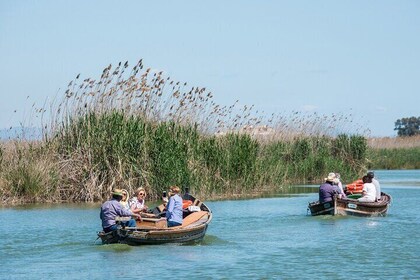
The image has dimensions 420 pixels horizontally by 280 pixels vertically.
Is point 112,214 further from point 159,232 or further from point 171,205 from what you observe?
point 171,205

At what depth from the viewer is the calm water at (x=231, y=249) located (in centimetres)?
1733

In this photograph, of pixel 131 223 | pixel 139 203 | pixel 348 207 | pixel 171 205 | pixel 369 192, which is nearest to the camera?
pixel 131 223

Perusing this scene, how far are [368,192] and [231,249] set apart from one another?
8553 mm

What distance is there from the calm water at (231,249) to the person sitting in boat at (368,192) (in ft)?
2.39

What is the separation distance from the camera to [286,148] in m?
43.6

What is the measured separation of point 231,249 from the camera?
66.4 ft

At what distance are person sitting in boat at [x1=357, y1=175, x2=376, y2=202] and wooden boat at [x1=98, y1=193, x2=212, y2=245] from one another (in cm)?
713

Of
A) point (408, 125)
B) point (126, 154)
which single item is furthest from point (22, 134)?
point (408, 125)

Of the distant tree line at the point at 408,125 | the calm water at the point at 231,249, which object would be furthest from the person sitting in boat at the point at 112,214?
the distant tree line at the point at 408,125

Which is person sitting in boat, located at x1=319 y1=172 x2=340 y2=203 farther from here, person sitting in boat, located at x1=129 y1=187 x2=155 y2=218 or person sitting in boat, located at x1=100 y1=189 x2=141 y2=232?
person sitting in boat, located at x1=100 y1=189 x2=141 y2=232

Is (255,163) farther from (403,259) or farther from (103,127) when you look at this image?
(403,259)

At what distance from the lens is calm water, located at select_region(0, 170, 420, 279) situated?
17.3 m

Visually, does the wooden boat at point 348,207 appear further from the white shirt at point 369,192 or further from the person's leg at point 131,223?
the person's leg at point 131,223

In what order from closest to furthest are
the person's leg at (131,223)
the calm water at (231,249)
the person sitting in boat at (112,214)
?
the calm water at (231,249) < the person sitting in boat at (112,214) < the person's leg at (131,223)
